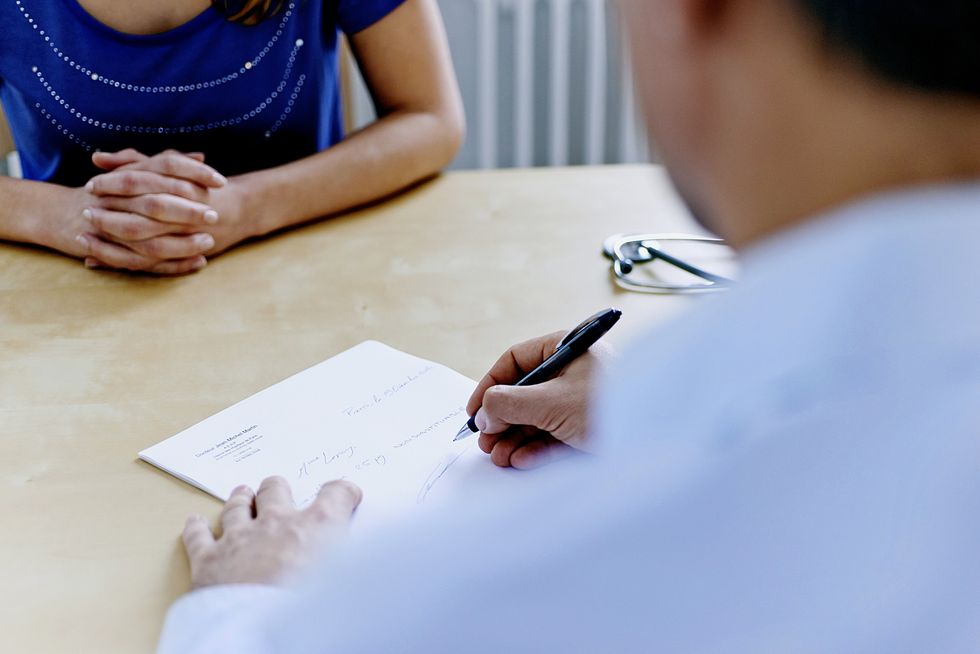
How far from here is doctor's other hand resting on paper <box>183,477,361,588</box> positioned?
0.56m

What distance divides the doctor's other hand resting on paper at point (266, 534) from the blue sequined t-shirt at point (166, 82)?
715mm

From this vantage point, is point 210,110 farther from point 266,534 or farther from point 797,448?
point 797,448

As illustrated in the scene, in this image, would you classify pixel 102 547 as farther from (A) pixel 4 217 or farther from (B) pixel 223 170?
(B) pixel 223 170

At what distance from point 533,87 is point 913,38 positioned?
210 centimetres

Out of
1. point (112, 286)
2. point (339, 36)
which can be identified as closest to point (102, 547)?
point (112, 286)

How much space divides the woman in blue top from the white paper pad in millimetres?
303

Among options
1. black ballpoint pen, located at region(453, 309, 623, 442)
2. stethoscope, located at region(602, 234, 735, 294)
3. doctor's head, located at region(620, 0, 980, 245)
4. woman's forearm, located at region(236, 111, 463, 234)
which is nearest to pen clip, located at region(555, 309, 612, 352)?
black ballpoint pen, located at region(453, 309, 623, 442)

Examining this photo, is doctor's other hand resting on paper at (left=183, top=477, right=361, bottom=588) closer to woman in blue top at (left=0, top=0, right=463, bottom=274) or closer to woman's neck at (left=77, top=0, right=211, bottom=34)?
woman in blue top at (left=0, top=0, right=463, bottom=274)

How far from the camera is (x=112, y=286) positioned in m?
0.97

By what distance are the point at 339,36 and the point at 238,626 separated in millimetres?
1053

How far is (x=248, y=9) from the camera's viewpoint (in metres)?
1.18

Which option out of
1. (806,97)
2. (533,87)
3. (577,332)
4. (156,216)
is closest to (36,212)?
(156,216)

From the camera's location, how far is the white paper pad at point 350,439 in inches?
26.6

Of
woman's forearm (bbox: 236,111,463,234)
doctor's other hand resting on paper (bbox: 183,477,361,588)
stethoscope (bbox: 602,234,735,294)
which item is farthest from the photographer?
woman's forearm (bbox: 236,111,463,234)
